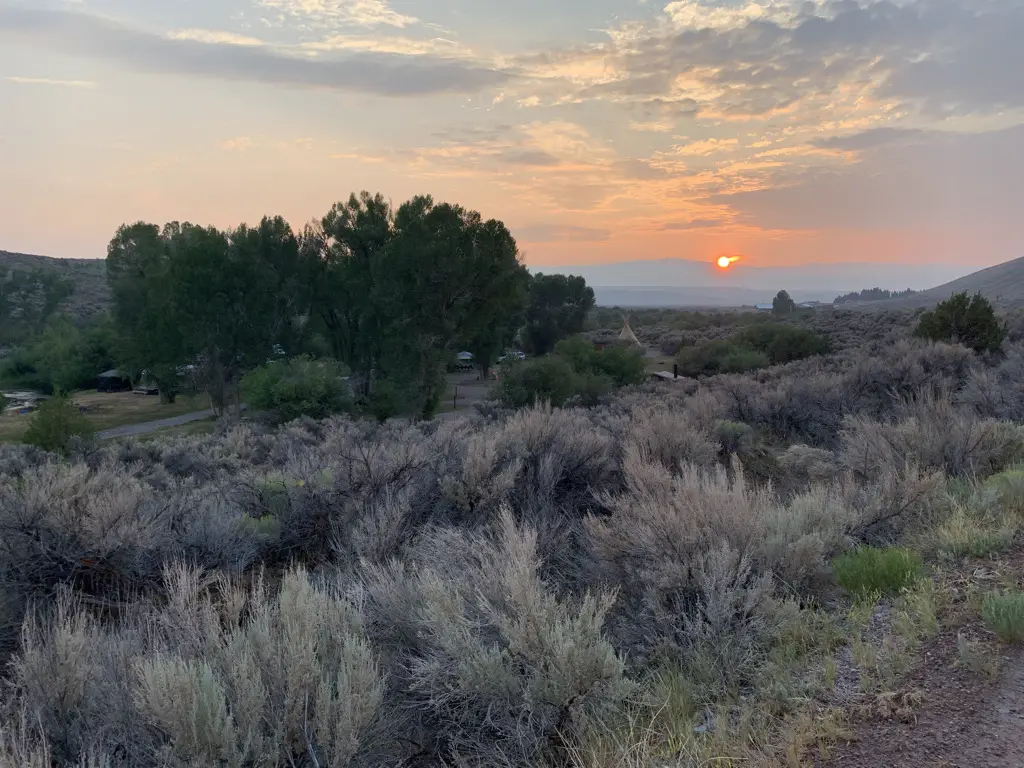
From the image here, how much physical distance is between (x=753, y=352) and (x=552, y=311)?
21.1 m

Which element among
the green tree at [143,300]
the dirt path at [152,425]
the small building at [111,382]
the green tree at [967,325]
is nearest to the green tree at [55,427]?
the dirt path at [152,425]

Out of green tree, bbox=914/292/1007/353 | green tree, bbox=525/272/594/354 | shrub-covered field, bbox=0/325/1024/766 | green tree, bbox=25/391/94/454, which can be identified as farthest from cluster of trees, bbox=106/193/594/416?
shrub-covered field, bbox=0/325/1024/766

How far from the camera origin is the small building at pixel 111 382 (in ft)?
159

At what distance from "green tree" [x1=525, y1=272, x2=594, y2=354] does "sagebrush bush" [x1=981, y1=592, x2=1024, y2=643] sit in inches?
2074

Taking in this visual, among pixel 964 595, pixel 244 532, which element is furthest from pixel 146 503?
pixel 964 595

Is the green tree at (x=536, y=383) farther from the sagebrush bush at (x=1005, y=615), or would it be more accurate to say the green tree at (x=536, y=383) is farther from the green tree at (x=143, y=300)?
the sagebrush bush at (x=1005, y=615)

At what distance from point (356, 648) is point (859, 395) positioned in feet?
47.6

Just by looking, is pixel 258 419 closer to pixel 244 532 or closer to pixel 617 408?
pixel 617 408

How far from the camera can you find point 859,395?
14680mm

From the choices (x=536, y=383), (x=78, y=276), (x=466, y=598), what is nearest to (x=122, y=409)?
(x=536, y=383)

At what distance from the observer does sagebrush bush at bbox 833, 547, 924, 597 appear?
438 centimetres

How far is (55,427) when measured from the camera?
19641 mm

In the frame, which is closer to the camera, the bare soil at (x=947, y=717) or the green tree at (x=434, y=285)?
the bare soil at (x=947, y=717)

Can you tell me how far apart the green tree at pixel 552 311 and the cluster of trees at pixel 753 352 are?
1478cm
